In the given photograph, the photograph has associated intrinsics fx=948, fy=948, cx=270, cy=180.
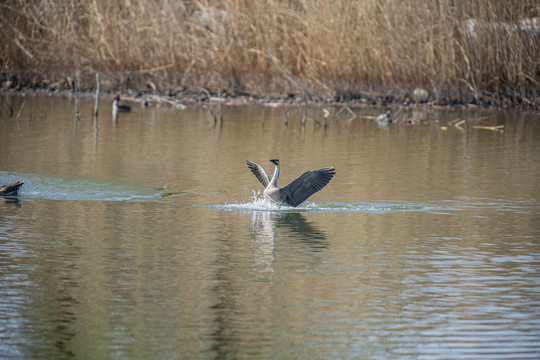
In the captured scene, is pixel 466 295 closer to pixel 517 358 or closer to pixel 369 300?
pixel 369 300

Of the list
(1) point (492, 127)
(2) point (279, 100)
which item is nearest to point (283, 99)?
(2) point (279, 100)

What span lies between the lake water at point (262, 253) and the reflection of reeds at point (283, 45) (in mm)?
4760

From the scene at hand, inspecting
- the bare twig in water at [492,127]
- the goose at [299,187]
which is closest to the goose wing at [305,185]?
the goose at [299,187]

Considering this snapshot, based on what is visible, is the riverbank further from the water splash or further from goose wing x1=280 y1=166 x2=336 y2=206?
goose wing x1=280 y1=166 x2=336 y2=206

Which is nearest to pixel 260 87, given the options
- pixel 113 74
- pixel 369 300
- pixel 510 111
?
pixel 113 74

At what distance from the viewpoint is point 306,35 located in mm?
20922

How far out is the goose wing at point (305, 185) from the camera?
29.9 feet

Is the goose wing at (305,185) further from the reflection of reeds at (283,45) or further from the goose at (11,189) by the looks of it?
the reflection of reeds at (283,45)

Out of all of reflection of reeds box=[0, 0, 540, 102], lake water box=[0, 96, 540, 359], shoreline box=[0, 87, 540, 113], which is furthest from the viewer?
shoreline box=[0, 87, 540, 113]

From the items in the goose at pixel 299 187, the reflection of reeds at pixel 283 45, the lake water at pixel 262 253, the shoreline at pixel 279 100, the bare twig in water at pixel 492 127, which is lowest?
the lake water at pixel 262 253

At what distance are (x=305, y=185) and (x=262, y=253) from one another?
1844 millimetres

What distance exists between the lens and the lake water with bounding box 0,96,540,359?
5.43 metres

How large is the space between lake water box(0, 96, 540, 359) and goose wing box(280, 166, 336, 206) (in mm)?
181

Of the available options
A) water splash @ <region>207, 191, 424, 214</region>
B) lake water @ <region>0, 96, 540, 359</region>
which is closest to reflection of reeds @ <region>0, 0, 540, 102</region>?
lake water @ <region>0, 96, 540, 359</region>
